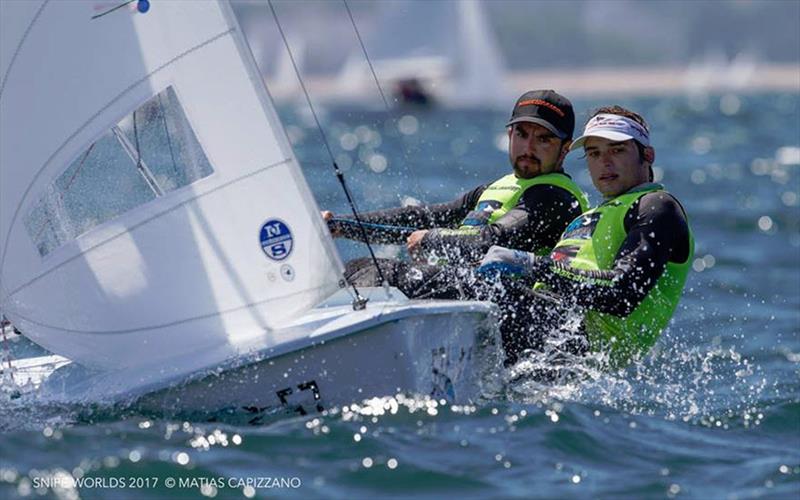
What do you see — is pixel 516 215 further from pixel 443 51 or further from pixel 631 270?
pixel 443 51

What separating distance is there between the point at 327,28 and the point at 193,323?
8099cm

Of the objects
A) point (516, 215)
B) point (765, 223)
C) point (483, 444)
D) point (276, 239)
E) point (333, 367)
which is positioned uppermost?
point (765, 223)

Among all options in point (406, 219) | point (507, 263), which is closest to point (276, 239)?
point (507, 263)

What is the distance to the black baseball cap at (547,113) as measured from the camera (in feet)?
17.9

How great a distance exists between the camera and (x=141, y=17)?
4820mm

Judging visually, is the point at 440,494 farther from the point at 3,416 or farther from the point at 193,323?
the point at 3,416

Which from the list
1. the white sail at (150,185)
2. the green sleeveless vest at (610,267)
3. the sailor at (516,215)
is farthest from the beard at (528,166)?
the white sail at (150,185)

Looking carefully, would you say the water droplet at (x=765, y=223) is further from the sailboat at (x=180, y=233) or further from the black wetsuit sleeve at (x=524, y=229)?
the sailboat at (x=180, y=233)

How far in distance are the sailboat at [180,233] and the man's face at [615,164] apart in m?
0.83

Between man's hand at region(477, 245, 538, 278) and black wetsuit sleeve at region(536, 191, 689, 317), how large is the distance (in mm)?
61

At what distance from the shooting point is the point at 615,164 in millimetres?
5355

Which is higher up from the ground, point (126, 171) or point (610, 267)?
point (126, 171)

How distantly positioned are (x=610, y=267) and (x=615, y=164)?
360 mm

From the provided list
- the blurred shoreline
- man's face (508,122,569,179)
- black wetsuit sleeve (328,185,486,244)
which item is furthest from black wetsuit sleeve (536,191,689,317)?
the blurred shoreline
